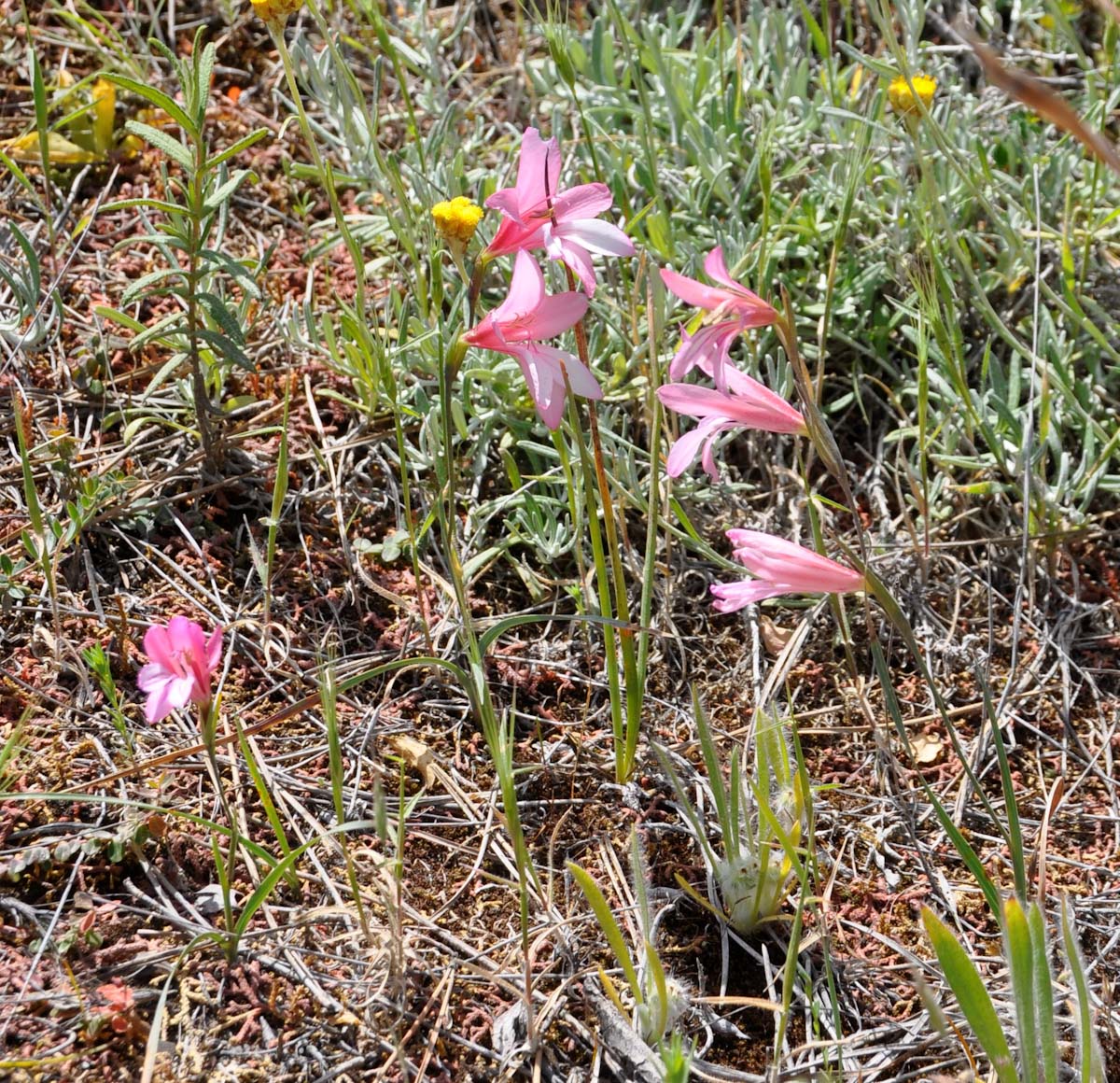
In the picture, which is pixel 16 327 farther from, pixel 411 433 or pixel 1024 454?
pixel 1024 454

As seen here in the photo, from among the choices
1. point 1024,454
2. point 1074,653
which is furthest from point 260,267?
point 1074,653

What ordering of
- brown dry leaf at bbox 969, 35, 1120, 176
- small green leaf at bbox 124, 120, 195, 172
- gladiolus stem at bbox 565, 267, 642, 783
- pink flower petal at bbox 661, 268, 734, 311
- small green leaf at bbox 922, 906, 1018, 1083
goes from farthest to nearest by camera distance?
small green leaf at bbox 124, 120, 195, 172 < gladiolus stem at bbox 565, 267, 642, 783 < pink flower petal at bbox 661, 268, 734, 311 < small green leaf at bbox 922, 906, 1018, 1083 < brown dry leaf at bbox 969, 35, 1120, 176

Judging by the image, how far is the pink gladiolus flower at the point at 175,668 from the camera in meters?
1.67

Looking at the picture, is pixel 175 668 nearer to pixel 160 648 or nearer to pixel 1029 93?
pixel 160 648

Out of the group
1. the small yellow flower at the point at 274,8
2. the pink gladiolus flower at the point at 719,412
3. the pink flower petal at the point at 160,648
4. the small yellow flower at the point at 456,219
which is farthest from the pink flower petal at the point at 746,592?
the small yellow flower at the point at 274,8

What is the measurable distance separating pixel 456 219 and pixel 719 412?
1.62ft

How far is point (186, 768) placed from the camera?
205cm

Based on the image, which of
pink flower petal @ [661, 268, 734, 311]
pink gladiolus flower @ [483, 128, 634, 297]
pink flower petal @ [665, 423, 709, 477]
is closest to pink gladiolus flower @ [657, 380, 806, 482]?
pink flower petal @ [665, 423, 709, 477]

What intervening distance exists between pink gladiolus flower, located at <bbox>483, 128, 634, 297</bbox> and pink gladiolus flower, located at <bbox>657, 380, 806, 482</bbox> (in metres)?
0.22

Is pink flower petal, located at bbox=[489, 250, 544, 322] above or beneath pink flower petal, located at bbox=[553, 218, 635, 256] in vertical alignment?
beneath

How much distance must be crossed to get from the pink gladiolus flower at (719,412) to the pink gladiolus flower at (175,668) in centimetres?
71

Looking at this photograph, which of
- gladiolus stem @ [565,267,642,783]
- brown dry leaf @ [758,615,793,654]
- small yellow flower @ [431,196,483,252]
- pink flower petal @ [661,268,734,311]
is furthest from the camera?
brown dry leaf @ [758,615,793,654]

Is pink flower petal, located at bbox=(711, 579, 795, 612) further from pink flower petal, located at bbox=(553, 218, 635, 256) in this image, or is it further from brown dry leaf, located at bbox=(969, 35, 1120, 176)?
brown dry leaf, located at bbox=(969, 35, 1120, 176)

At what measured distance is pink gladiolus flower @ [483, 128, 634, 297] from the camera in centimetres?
170
